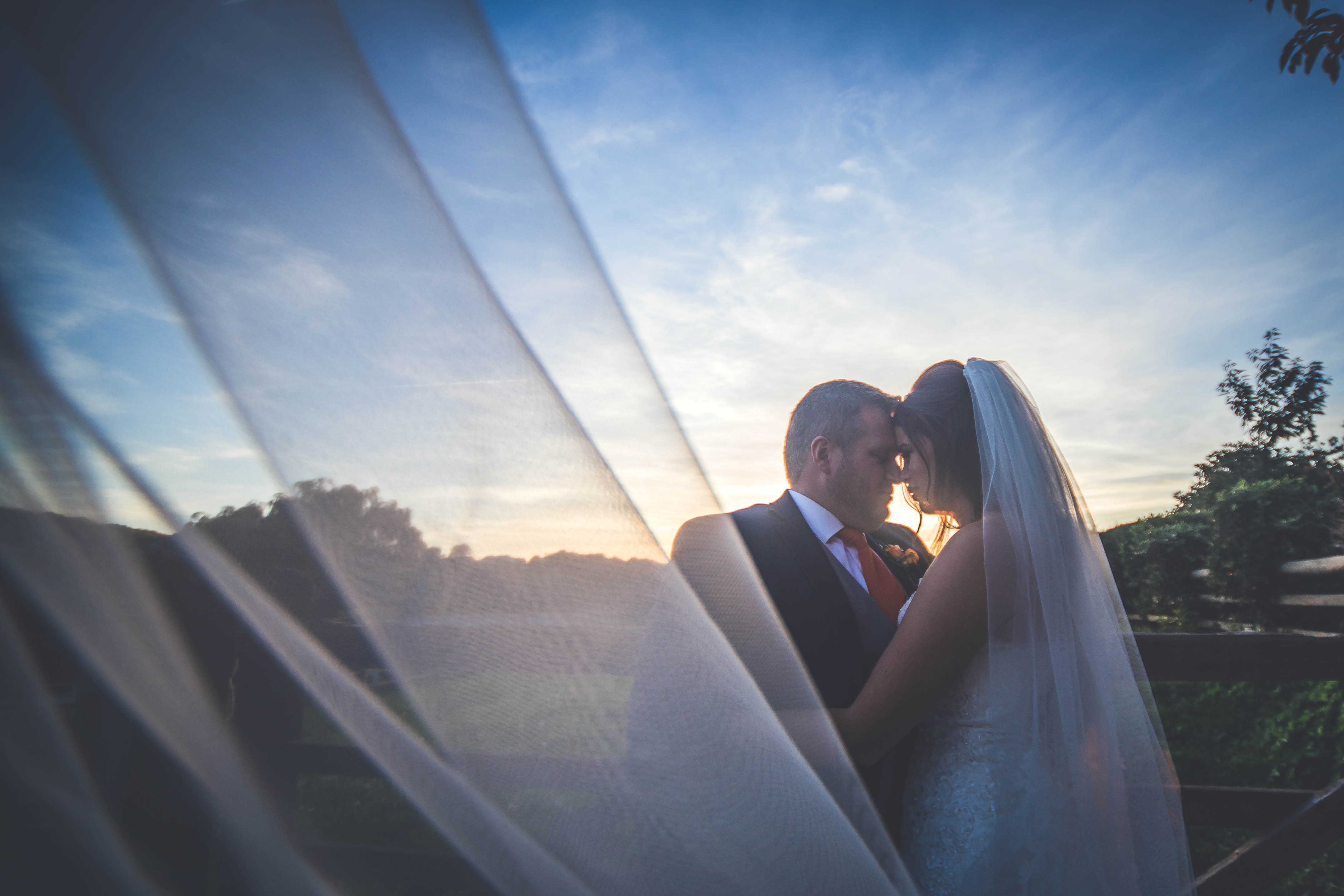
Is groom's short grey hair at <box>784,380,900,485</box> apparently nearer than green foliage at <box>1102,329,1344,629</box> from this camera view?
Yes

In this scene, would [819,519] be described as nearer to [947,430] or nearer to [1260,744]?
[947,430]

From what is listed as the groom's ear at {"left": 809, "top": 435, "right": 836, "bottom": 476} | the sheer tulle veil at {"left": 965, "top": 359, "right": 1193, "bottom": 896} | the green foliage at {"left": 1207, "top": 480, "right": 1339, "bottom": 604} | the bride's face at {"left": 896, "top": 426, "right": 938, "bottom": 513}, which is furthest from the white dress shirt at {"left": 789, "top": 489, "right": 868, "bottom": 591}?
the green foliage at {"left": 1207, "top": 480, "right": 1339, "bottom": 604}

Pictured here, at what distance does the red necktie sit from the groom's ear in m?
0.36

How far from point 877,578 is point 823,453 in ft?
2.25

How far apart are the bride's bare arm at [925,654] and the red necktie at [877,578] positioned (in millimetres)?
465

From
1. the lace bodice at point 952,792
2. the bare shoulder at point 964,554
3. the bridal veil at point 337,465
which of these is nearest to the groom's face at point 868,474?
the bare shoulder at point 964,554

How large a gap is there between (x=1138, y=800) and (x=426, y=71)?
9.54 ft

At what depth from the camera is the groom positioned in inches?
88.0

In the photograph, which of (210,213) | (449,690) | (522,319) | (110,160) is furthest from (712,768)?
(110,160)

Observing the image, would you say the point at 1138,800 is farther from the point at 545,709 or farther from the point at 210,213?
the point at 210,213

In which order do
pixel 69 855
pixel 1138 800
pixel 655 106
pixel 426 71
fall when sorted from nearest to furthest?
pixel 69 855
pixel 426 71
pixel 655 106
pixel 1138 800

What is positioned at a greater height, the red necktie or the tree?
the tree

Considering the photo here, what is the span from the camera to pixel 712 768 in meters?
0.88

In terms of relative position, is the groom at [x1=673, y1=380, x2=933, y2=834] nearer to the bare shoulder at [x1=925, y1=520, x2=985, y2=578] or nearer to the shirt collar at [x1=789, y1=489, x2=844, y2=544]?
the shirt collar at [x1=789, y1=489, x2=844, y2=544]
